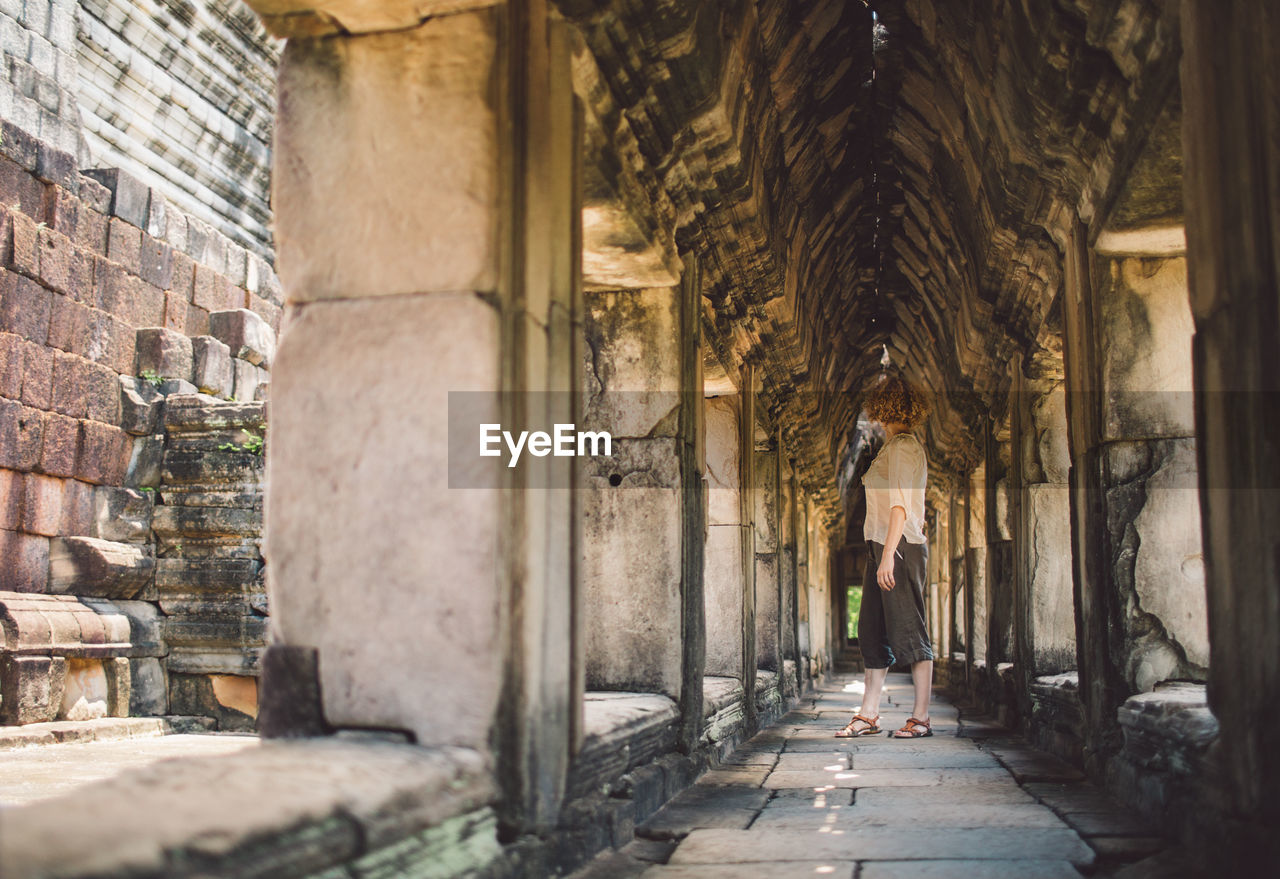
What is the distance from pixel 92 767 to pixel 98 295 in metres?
4.39

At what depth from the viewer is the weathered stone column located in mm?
4516

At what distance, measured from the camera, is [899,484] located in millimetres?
5617

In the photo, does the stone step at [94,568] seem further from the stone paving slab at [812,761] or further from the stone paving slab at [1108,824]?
the stone paving slab at [1108,824]

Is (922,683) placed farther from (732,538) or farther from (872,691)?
(732,538)

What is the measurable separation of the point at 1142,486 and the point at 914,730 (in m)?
2.33

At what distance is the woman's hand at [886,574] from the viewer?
5.62 meters

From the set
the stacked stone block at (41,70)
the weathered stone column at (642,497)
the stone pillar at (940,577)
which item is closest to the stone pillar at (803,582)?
the stone pillar at (940,577)

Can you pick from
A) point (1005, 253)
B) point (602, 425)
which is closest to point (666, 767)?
point (602, 425)

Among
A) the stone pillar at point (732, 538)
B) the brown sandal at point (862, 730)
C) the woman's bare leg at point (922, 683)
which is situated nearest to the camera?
the woman's bare leg at point (922, 683)

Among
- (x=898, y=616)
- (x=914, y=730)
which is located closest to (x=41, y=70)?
(x=898, y=616)

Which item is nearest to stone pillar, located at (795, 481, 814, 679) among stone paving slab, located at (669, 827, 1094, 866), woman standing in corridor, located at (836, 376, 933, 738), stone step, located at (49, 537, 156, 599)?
woman standing in corridor, located at (836, 376, 933, 738)

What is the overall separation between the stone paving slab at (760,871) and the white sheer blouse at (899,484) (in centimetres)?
A: 294

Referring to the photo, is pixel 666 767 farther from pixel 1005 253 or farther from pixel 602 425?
pixel 1005 253

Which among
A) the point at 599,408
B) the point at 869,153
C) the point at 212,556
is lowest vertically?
the point at 212,556
